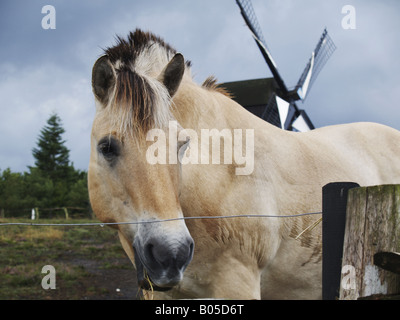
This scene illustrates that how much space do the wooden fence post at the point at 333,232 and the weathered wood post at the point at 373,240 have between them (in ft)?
0.80

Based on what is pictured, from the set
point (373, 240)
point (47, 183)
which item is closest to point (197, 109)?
point (373, 240)

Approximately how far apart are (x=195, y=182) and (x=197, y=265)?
0.69 m

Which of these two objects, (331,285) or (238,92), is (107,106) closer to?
(331,285)

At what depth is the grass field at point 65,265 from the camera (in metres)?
9.48

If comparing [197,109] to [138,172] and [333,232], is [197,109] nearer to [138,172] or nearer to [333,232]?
[138,172]

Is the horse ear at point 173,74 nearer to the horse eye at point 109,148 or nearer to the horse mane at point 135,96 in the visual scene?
the horse mane at point 135,96

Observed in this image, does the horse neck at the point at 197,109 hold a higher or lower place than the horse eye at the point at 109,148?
higher

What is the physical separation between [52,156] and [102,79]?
5091 centimetres

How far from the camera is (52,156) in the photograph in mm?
49688

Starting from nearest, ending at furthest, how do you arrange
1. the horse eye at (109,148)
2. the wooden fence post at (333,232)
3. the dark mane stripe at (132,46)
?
the wooden fence post at (333,232) < the horse eye at (109,148) < the dark mane stripe at (132,46)

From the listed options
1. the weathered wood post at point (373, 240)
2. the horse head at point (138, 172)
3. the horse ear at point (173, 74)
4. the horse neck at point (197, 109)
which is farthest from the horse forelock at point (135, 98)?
the weathered wood post at point (373, 240)
